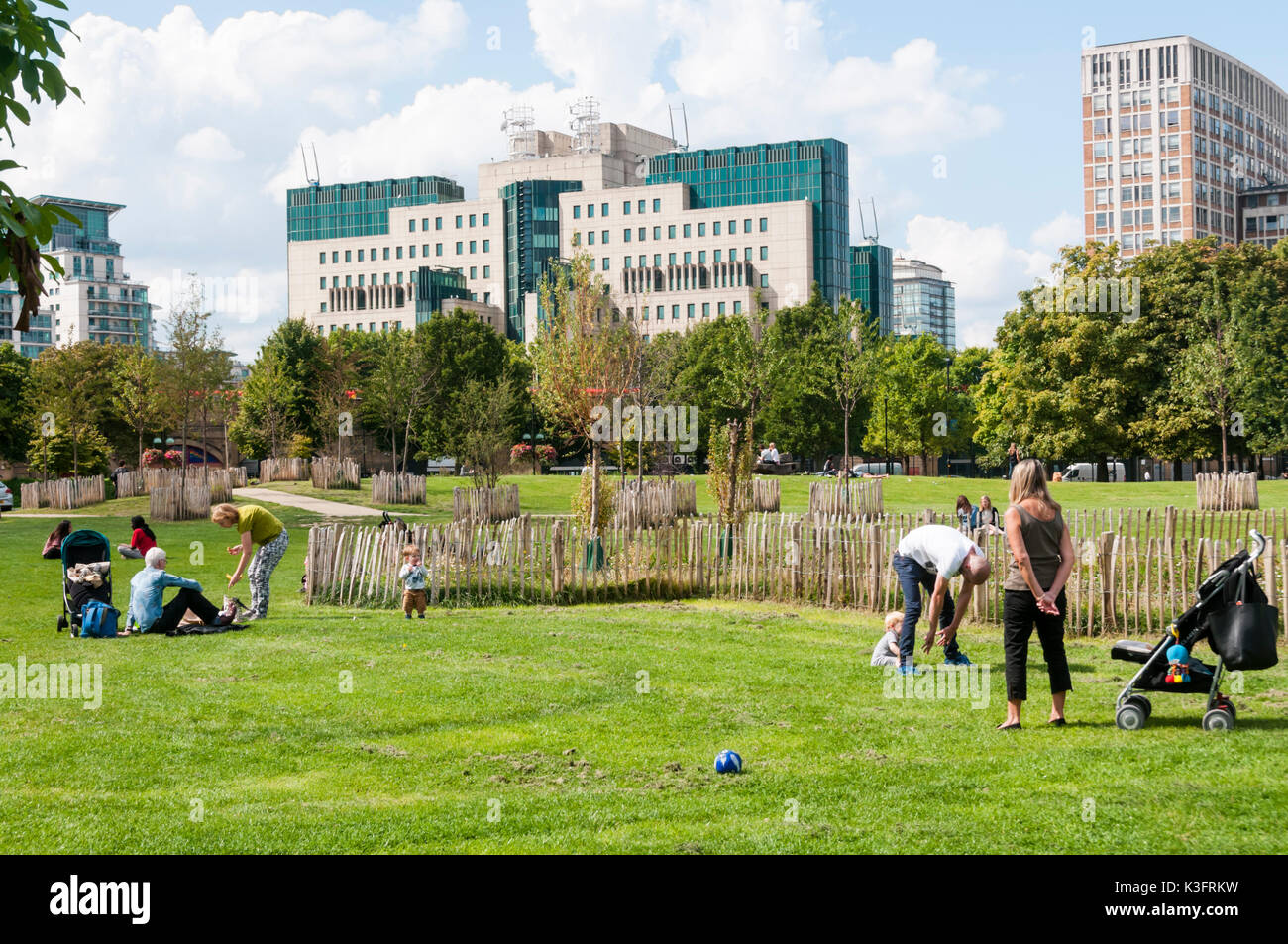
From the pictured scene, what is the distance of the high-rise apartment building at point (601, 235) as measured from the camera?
384ft

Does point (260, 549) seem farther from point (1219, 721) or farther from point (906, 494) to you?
point (906, 494)

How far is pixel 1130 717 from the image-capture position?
326 inches

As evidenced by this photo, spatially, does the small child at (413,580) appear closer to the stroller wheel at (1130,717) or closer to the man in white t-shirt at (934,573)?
the man in white t-shirt at (934,573)

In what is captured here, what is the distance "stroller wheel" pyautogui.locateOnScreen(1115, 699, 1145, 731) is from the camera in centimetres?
826

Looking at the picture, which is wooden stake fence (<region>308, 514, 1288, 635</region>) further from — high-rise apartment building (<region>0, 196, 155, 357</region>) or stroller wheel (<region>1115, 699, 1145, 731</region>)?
high-rise apartment building (<region>0, 196, 155, 357</region>)

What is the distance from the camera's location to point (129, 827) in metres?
6.41

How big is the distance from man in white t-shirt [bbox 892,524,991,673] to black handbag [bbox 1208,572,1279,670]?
228 centimetres

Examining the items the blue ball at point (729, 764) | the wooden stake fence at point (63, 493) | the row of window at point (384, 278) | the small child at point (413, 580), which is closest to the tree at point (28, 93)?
the blue ball at point (729, 764)

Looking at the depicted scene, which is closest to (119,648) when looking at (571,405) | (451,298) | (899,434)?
(571,405)

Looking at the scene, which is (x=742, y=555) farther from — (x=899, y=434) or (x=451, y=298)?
(x=451, y=298)

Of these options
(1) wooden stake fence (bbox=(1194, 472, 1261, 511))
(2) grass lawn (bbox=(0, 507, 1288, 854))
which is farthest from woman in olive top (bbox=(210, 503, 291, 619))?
(1) wooden stake fence (bbox=(1194, 472, 1261, 511))

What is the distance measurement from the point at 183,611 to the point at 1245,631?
11.4m

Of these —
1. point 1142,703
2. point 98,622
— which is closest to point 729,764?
point 1142,703
